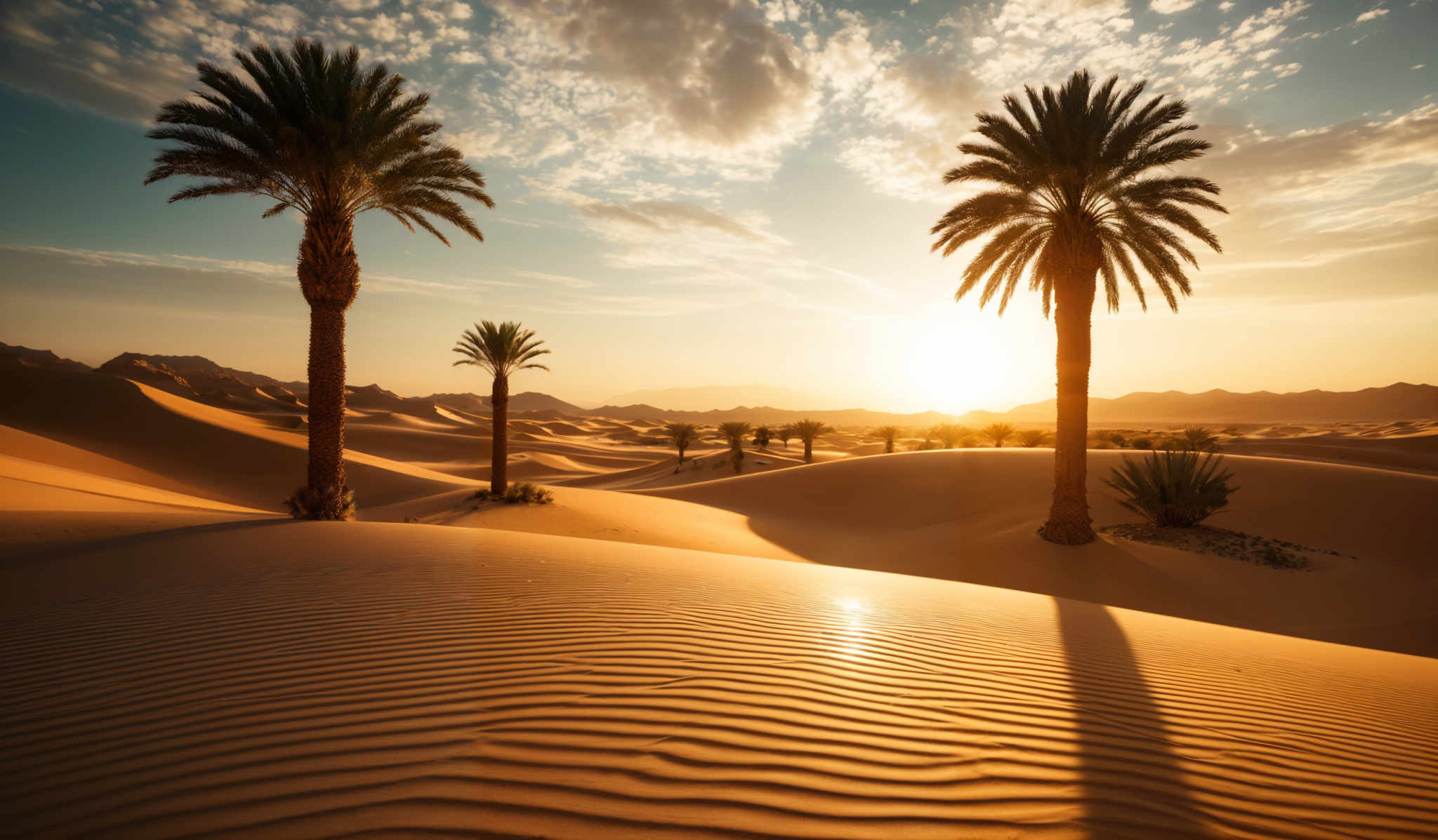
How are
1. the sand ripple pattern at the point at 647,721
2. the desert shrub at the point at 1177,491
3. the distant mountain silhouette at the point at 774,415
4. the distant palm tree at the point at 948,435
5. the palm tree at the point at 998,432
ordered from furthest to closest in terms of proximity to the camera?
the distant mountain silhouette at the point at 774,415 → the distant palm tree at the point at 948,435 → the palm tree at the point at 998,432 → the desert shrub at the point at 1177,491 → the sand ripple pattern at the point at 647,721

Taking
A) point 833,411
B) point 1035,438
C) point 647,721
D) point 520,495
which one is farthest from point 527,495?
point 833,411

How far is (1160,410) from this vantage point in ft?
449

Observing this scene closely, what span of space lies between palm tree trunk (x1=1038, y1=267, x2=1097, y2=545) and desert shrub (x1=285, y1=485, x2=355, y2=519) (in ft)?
46.4

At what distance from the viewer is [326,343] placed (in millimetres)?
11383

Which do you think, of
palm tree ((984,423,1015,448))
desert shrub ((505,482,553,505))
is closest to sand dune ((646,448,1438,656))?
desert shrub ((505,482,553,505))

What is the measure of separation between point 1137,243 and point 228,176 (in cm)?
1753

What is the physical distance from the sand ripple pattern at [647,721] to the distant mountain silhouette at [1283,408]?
116 metres

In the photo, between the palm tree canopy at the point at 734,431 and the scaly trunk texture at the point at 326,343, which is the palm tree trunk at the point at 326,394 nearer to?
the scaly trunk texture at the point at 326,343

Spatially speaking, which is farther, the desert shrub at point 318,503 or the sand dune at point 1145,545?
the desert shrub at point 318,503

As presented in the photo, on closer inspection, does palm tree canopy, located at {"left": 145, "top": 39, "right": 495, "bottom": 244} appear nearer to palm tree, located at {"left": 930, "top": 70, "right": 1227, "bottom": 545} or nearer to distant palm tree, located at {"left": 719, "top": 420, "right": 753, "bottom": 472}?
palm tree, located at {"left": 930, "top": 70, "right": 1227, "bottom": 545}

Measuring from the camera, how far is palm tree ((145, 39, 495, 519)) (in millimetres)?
10391

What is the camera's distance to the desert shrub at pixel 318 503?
36.4ft

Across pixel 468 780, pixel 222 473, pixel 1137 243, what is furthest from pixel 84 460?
pixel 1137 243

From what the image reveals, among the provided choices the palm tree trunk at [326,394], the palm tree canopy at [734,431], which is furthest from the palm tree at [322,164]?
the palm tree canopy at [734,431]
